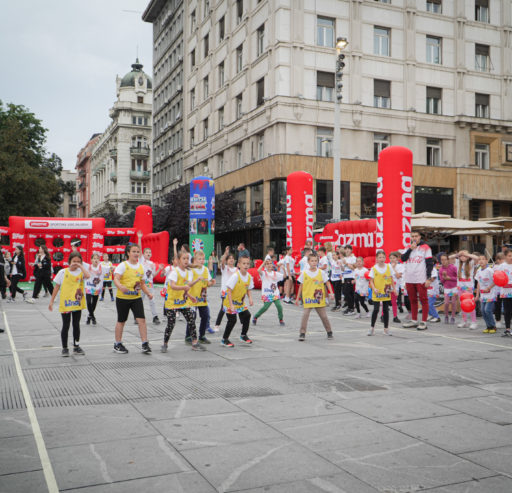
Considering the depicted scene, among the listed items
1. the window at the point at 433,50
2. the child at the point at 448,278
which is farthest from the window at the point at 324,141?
the child at the point at 448,278

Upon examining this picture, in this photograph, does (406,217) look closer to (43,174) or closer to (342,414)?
(342,414)

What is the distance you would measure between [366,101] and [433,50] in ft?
20.0

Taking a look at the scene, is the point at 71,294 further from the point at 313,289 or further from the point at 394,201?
the point at 394,201

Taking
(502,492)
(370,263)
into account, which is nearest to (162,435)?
(502,492)

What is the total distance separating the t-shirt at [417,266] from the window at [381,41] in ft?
84.0

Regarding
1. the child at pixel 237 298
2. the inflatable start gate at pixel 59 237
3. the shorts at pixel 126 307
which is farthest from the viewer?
the inflatable start gate at pixel 59 237

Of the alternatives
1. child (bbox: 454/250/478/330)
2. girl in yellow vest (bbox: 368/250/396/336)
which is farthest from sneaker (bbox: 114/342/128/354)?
child (bbox: 454/250/478/330)

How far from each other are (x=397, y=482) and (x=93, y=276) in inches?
382

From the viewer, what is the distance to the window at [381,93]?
34.7 metres

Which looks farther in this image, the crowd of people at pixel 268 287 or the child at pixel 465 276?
the child at pixel 465 276

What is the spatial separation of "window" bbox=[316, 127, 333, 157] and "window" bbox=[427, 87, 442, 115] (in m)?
7.08

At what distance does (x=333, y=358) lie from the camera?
830cm

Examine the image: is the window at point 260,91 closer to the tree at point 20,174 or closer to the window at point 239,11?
the window at point 239,11

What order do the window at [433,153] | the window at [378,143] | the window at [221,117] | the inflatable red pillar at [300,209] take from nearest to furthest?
1. the inflatable red pillar at [300,209]
2. the window at [378,143]
3. the window at [433,153]
4. the window at [221,117]
